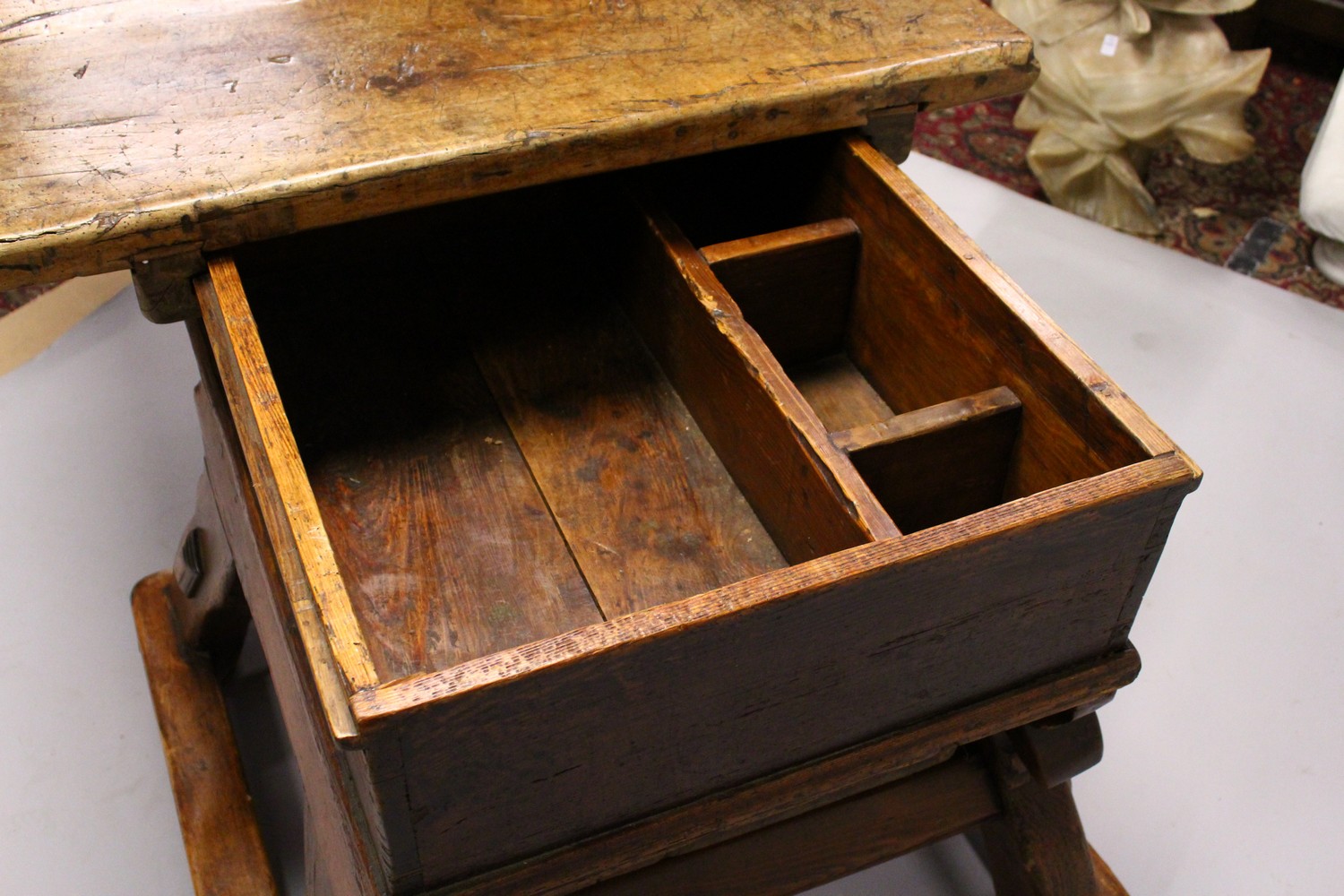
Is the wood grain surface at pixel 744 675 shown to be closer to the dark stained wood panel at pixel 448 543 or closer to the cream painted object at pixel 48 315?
the dark stained wood panel at pixel 448 543

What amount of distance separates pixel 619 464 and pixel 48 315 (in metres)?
1.27

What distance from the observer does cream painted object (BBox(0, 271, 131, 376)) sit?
204 cm

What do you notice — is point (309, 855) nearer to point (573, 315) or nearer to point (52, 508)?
point (573, 315)

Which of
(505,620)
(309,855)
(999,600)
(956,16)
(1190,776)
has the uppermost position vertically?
(956,16)

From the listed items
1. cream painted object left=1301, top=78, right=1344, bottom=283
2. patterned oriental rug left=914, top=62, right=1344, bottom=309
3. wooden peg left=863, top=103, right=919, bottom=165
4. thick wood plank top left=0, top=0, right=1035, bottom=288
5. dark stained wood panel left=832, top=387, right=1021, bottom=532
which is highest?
thick wood plank top left=0, top=0, right=1035, bottom=288

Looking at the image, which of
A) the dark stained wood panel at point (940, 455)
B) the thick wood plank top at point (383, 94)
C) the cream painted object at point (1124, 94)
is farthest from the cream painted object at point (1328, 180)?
the dark stained wood panel at point (940, 455)

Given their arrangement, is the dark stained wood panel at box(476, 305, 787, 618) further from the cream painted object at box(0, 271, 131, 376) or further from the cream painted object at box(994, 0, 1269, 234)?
the cream painted object at box(994, 0, 1269, 234)

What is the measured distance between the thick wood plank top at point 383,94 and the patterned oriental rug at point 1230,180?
1.45 m

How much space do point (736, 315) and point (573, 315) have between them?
343 millimetres

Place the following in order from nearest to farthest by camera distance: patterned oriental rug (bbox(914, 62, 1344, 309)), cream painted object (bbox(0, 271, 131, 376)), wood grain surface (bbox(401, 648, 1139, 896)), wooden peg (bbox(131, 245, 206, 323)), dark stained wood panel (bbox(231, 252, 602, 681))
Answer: wood grain surface (bbox(401, 648, 1139, 896)) < wooden peg (bbox(131, 245, 206, 323)) < dark stained wood panel (bbox(231, 252, 602, 681)) < cream painted object (bbox(0, 271, 131, 376)) < patterned oriental rug (bbox(914, 62, 1344, 309))

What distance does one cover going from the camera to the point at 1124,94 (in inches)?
97.9

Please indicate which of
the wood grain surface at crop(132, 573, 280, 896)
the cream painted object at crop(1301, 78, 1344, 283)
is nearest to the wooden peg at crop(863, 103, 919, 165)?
the wood grain surface at crop(132, 573, 280, 896)

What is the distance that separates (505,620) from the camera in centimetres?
116

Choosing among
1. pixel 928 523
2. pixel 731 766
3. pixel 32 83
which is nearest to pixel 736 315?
pixel 928 523
